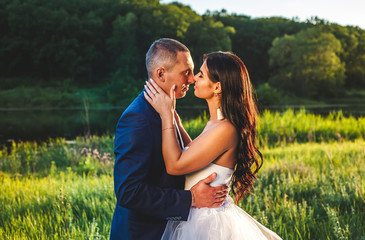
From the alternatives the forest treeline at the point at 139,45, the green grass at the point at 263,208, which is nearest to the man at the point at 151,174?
the green grass at the point at 263,208

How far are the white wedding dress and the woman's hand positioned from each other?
1.76 feet

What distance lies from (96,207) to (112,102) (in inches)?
1420

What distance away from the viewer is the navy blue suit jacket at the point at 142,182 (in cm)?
193

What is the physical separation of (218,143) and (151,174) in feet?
1.58

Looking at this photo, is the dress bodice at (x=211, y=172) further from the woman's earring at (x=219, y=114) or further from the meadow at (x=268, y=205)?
the meadow at (x=268, y=205)

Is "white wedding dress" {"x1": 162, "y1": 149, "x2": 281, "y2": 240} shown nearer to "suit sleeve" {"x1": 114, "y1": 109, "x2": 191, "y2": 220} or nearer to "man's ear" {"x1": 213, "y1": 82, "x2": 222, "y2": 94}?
"suit sleeve" {"x1": 114, "y1": 109, "x2": 191, "y2": 220}

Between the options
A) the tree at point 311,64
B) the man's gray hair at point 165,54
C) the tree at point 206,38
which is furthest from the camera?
the tree at point 206,38

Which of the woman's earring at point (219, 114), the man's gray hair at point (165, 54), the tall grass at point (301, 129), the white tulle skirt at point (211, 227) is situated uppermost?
the man's gray hair at point (165, 54)

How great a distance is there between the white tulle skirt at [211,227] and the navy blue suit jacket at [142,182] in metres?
0.14

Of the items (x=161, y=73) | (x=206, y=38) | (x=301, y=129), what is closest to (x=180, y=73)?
(x=161, y=73)

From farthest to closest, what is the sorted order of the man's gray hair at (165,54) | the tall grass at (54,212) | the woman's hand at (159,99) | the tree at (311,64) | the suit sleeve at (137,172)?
the tree at (311,64) < the tall grass at (54,212) < the man's gray hair at (165,54) < the woman's hand at (159,99) < the suit sleeve at (137,172)

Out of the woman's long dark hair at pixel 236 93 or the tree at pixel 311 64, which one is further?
the tree at pixel 311 64

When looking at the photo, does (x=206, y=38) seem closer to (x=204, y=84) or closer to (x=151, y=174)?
(x=204, y=84)

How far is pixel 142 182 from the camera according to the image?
6.37ft
